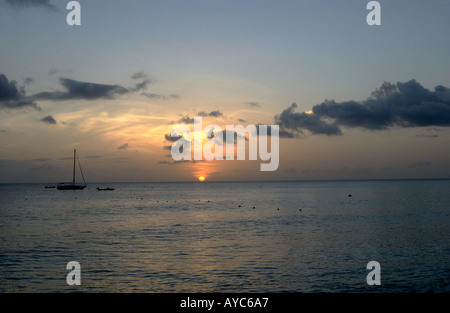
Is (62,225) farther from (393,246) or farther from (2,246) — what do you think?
(393,246)

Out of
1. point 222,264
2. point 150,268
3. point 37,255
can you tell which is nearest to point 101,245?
point 37,255

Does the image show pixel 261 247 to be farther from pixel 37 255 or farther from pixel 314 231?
pixel 37 255

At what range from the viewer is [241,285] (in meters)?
26.9

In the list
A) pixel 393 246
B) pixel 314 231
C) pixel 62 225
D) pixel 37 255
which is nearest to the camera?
pixel 37 255
